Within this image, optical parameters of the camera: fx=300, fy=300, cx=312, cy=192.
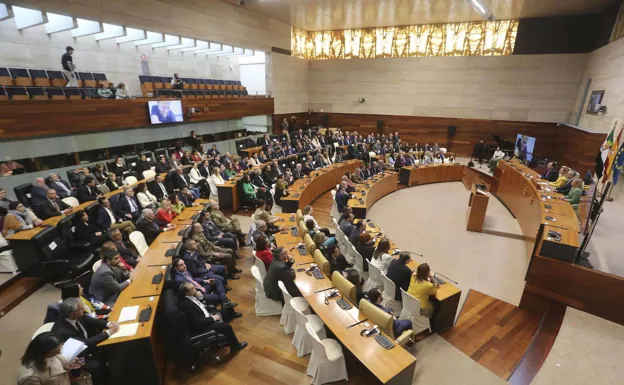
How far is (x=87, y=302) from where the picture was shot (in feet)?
11.9

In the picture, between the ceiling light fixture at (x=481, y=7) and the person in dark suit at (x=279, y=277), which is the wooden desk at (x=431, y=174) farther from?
the person in dark suit at (x=279, y=277)

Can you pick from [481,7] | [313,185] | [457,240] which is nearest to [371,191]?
[313,185]

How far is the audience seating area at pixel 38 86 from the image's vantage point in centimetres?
771

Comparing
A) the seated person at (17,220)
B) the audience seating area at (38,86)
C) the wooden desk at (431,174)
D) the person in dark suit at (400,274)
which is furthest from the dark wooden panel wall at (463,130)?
the seated person at (17,220)

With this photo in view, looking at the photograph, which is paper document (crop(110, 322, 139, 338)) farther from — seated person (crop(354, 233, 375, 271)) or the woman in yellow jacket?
the woman in yellow jacket

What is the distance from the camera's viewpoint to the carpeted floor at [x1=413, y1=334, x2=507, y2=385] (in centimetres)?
349

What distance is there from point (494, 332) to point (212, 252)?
4.68 meters

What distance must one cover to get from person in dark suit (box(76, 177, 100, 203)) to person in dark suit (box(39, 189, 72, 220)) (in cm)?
53

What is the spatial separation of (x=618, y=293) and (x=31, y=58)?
15.5 metres

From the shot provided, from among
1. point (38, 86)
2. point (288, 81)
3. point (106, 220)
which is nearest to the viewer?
point (106, 220)

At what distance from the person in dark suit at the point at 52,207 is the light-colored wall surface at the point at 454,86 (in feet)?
52.9

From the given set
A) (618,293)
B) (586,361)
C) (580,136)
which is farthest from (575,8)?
(586,361)

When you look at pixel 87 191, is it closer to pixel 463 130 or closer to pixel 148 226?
pixel 148 226

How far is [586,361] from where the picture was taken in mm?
3578
